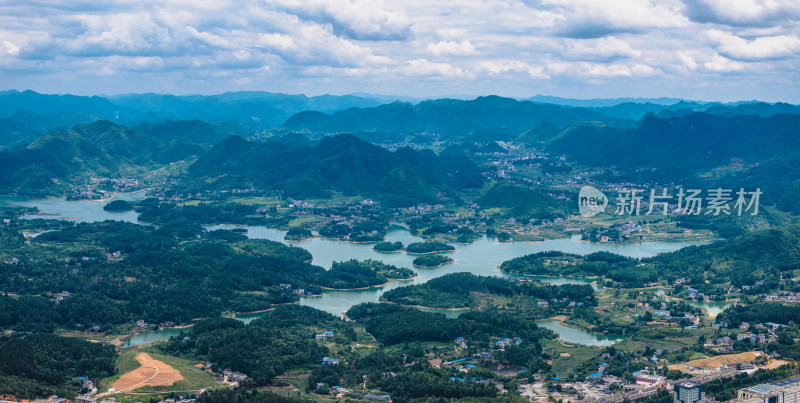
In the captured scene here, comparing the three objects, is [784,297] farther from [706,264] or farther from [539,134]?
[539,134]

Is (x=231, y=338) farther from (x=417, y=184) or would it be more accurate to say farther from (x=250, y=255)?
(x=417, y=184)

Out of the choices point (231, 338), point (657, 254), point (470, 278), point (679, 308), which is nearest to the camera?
point (231, 338)

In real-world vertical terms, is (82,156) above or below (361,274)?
above

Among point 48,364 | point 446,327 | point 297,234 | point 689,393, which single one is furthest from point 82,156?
point 689,393

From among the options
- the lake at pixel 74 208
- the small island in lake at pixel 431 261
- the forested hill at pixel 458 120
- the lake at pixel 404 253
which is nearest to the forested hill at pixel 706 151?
the lake at pixel 404 253

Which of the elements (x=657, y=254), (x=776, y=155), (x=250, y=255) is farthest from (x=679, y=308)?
(x=776, y=155)

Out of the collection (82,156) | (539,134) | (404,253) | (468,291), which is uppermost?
(539,134)
